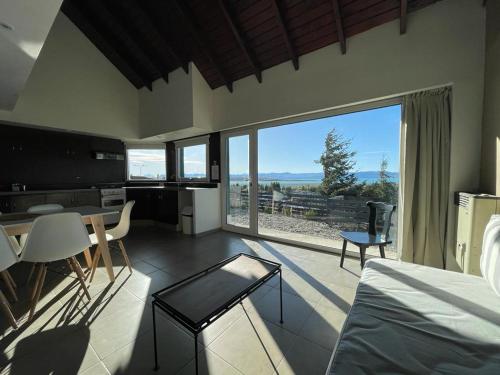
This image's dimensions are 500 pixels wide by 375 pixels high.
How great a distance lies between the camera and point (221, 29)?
3322 millimetres

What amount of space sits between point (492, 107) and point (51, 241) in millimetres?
4170

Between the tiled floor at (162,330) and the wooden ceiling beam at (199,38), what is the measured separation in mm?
3326

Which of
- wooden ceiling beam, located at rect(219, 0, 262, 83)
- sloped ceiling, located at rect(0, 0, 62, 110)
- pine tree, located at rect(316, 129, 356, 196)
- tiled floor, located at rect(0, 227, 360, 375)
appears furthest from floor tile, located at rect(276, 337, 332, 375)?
wooden ceiling beam, located at rect(219, 0, 262, 83)

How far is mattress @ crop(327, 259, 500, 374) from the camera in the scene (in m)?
0.77

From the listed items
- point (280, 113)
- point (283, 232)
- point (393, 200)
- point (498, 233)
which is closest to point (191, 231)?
point (283, 232)

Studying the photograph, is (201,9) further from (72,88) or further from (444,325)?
(444,325)

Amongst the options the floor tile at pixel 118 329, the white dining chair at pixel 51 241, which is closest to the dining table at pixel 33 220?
the white dining chair at pixel 51 241

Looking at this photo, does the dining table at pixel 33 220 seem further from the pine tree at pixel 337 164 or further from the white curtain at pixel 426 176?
the white curtain at pixel 426 176

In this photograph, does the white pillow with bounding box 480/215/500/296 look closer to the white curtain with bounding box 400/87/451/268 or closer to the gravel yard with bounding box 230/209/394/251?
the white curtain with bounding box 400/87/451/268

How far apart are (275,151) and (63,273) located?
3442 mm

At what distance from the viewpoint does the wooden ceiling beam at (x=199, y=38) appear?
10.1ft

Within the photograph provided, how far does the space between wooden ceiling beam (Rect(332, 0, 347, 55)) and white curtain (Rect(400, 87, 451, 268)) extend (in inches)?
40.9

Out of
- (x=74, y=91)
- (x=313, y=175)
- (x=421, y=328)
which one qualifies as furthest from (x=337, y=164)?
(x=74, y=91)

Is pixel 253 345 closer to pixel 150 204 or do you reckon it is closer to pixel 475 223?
pixel 475 223
